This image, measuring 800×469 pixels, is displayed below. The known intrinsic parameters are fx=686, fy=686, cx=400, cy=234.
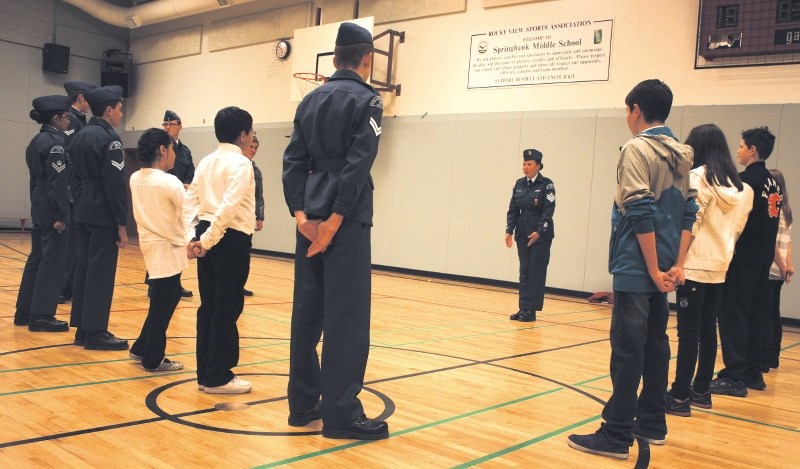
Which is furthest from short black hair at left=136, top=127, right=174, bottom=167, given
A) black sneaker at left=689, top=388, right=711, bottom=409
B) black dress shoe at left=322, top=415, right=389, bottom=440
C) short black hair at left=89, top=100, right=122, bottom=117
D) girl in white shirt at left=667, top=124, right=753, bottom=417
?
black sneaker at left=689, top=388, right=711, bottom=409

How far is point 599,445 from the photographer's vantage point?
3.17 m

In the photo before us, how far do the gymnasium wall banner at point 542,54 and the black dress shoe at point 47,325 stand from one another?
812 centimetres

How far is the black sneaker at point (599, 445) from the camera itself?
10.3 feet

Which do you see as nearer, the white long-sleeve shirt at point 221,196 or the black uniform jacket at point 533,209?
the white long-sleeve shirt at point 221,196

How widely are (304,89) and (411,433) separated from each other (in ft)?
36.5

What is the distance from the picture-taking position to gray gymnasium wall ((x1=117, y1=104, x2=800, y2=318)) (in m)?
9.45

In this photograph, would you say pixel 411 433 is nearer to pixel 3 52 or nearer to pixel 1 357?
pixel 1 357

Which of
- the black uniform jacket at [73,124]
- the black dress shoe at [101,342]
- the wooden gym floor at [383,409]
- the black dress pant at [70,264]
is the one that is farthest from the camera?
the black dress pant at [70,264]

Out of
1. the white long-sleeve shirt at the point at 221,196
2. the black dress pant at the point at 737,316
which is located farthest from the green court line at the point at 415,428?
the white long-sleeve shirt at the point at 221,196

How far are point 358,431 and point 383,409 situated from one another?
0.60 m

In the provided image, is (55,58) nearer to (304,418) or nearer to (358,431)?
(304,418)

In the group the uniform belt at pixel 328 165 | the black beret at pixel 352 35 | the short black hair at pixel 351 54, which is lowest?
the uniform belt at pixel 328 165

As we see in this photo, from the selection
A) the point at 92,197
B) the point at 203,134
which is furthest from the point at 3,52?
the point at 92,197

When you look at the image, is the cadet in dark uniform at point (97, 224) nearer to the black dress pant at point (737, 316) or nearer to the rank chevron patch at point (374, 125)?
the rank chevron patch at point (374, 125)
